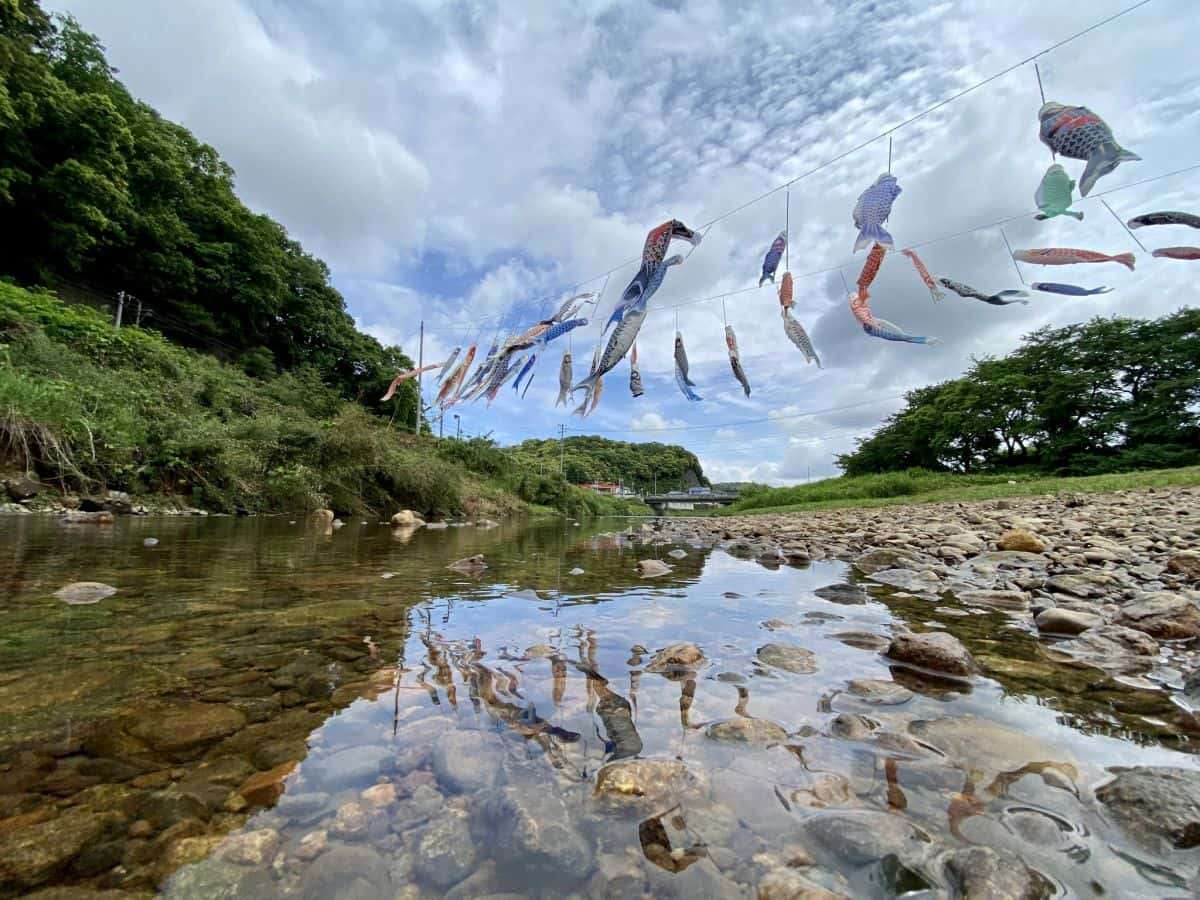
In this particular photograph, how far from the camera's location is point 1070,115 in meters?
3.91

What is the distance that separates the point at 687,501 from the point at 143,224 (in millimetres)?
53292

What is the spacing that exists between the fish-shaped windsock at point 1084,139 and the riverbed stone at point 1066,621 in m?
3.42

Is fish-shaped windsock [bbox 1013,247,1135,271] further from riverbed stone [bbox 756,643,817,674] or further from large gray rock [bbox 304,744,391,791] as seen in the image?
large gray rock [bbox 304,744,391,791]

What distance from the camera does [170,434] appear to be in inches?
460

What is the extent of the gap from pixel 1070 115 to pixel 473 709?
5.83 meters

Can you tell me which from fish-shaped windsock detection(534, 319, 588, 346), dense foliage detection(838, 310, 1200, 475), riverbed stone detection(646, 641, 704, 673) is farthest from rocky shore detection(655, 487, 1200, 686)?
dense foliage detection(838, 310, 1200, 475)

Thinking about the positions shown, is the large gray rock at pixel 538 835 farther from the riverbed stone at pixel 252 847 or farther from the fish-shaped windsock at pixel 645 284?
the fish-shaped windsock at pixel 645 284

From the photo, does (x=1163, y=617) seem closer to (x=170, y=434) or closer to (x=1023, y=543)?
(x=1023, y=543)

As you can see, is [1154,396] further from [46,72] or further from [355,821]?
[46,72]

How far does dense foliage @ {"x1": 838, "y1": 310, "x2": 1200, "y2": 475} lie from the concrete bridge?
28.5m

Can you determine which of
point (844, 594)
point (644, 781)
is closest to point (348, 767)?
point (644, 781)

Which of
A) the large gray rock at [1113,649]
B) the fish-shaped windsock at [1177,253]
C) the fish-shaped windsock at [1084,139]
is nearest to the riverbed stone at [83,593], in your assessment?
the large gray rock at [1113,649]

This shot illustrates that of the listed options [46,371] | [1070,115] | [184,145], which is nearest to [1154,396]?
[1070,115]

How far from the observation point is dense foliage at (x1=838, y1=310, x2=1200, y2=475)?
21484mm
